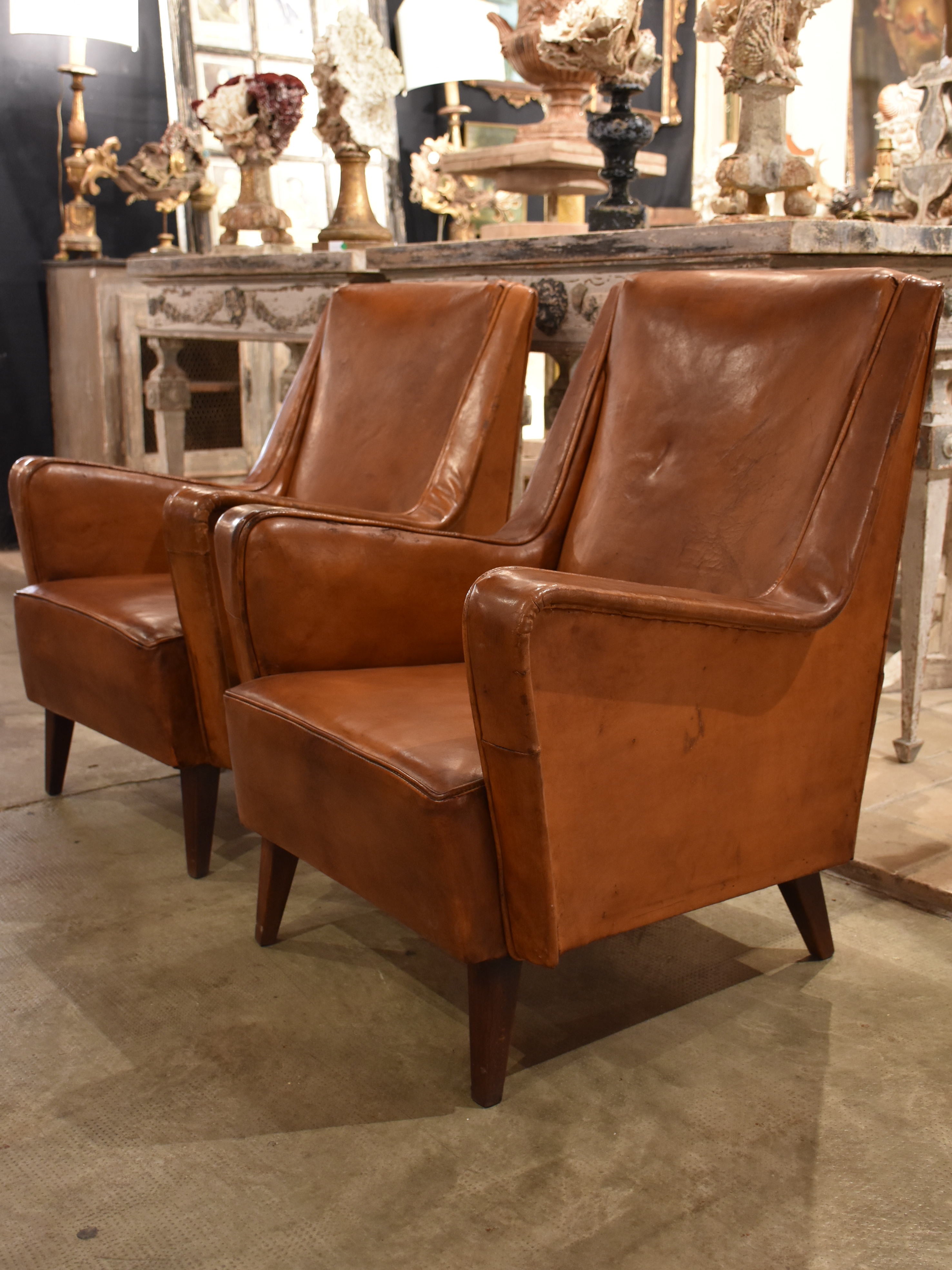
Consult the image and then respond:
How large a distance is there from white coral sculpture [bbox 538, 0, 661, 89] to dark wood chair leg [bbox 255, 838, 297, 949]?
165cm

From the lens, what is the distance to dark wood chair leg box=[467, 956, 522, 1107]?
1470 mm

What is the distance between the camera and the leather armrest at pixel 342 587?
1.77 meters

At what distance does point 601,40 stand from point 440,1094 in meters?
2.06

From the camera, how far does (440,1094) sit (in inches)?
59.7

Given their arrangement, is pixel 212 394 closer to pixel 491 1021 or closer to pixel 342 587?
pixel 342 587

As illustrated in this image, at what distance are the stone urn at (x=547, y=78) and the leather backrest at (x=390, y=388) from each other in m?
1.08

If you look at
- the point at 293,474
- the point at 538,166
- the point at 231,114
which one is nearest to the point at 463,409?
the point at 293,474

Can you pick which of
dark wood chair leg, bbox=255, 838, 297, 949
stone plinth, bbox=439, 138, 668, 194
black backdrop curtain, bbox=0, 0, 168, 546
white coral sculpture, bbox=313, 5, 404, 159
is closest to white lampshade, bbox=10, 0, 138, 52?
black backdrop curtain, bbox=0, 0, 168, 546

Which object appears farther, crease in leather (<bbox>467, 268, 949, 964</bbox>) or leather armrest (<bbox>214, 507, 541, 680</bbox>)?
leather armrest (<bbox>214, 507, 541, 680</bbox>)

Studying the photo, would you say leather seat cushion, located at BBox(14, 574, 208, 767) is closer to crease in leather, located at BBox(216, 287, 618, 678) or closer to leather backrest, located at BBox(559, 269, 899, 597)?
crease in leather, located at BBox(216, 287, 618, 678)

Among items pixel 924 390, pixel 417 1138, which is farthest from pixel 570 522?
pixel 417 1138

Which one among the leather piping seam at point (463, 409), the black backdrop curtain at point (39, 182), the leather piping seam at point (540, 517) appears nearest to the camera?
the leather piping seam at point (540, 517)

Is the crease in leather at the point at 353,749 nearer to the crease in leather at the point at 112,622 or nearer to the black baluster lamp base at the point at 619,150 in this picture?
the crease in leather at the point at 112,622

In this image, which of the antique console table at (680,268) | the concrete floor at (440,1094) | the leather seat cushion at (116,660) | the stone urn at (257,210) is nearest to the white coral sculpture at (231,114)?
the stone urn at (257,210)
